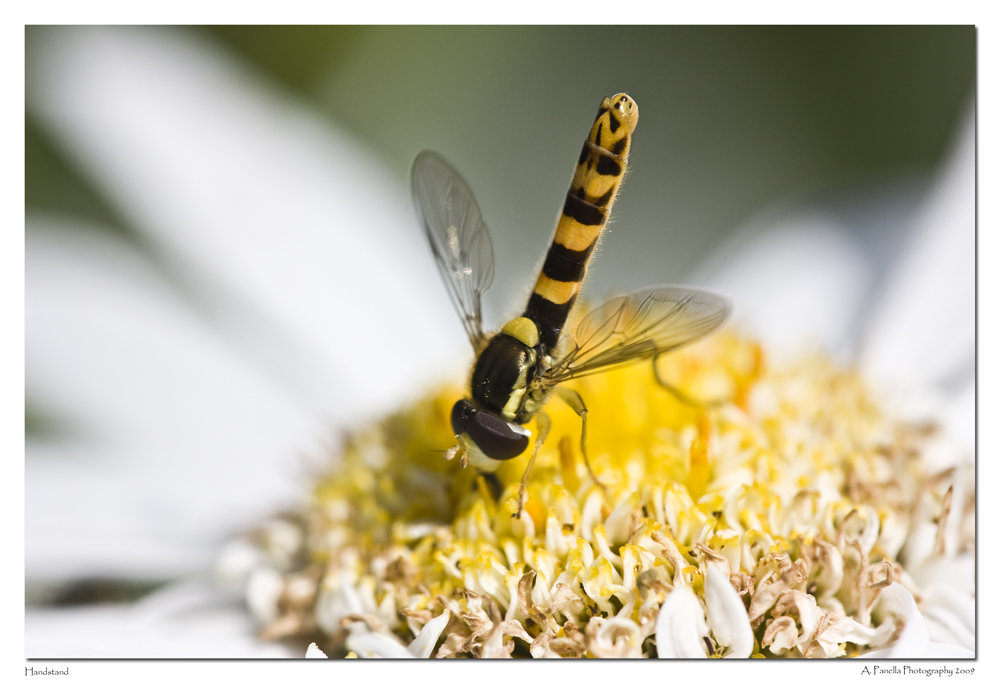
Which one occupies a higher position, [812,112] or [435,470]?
[812,112]

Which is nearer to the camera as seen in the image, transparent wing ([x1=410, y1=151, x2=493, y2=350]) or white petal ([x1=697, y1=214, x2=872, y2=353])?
transparent wing ([x1=410, y1=151, x2=493, y2=350])

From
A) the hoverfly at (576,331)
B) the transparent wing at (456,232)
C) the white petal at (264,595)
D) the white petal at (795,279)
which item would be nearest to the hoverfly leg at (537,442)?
the hoverfly at (576,331)

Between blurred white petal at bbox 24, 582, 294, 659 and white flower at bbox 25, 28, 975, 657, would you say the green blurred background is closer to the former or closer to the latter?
white flower at bbox 25, 28, 975, 657

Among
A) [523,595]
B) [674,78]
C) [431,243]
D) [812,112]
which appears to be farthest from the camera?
[812,112]

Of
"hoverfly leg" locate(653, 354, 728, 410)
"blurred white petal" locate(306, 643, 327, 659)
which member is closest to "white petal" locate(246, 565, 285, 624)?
"blurred white petal" locate(306, 643, 327, 659)

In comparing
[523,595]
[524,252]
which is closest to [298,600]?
[523,595]

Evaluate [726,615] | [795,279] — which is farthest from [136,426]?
[795,279]
